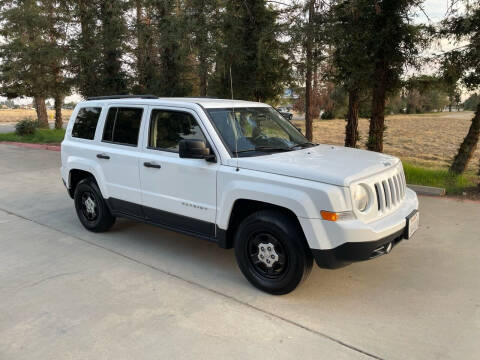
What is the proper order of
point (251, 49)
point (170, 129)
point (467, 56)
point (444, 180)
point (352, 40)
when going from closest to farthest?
point (170, 129) < point (467, 56) < point (444, 180) < point (352, 40) < point (251, 49)

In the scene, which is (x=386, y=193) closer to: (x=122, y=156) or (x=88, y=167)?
(x=122, y=156)

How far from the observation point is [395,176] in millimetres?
4309

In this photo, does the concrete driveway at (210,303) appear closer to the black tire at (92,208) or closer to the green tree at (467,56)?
the black tire at (92,208)

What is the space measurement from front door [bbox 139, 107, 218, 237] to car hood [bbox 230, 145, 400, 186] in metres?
0.48

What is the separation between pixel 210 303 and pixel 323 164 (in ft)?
5.52

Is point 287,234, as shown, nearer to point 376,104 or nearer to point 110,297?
point 110,297

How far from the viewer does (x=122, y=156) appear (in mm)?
5172

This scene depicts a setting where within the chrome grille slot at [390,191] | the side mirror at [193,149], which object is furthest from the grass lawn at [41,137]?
the chrome grille slot at [390,191]

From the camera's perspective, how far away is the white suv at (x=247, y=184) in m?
3.64

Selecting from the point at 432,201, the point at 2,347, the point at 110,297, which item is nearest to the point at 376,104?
the point at 432,201

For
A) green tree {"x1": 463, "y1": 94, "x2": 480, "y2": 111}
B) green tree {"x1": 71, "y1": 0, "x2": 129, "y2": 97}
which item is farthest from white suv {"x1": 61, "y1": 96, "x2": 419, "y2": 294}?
green tree {"x1": 71, "y1": 0, "x2": 129, "y2": 97}

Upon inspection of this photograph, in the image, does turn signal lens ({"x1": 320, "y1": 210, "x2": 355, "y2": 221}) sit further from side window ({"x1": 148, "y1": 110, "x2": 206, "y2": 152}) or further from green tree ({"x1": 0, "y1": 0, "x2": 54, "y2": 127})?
green tree ({"x1": 0, "y1": 0, "x2": 54, "y2": 127})

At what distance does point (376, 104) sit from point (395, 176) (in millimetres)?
6044

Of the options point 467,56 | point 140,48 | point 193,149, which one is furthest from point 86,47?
point 193,149
